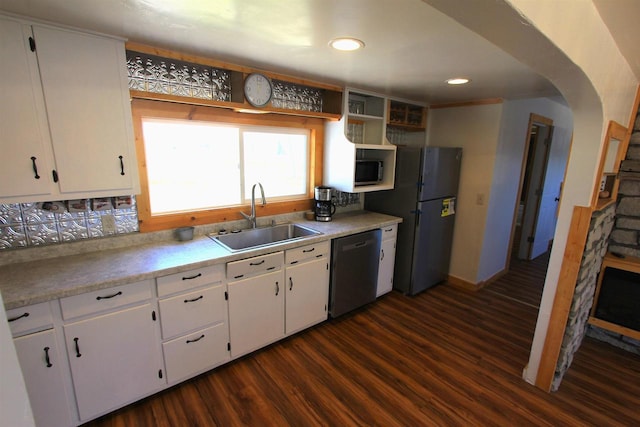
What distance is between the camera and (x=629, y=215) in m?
2.56

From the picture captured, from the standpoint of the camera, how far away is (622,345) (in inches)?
101

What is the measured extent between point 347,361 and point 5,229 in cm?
237

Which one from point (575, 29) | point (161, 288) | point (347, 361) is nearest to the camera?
point (575, 29)

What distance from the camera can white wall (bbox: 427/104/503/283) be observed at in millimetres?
3229

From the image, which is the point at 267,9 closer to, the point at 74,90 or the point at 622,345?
the point at 74,90

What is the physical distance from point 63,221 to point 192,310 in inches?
38.7

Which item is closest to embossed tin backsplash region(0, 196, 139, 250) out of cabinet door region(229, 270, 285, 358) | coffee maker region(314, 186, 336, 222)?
cabinet door region(229, 270, 285, 358)

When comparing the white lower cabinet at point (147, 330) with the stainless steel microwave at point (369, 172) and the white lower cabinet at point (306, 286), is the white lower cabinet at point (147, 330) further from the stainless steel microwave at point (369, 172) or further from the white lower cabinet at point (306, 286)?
the stainless steel microwave at point (369, 172)

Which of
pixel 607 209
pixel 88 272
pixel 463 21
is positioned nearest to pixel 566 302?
pixel 607 209

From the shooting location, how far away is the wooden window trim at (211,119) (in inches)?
81.7

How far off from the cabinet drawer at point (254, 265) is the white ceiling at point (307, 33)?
4.55 ft

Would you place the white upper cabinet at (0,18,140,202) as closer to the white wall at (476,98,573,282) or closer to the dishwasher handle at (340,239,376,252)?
the dishwasher handle at (340,239,376,252)

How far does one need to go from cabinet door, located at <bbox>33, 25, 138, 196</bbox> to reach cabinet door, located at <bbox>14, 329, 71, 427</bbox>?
0.79 m

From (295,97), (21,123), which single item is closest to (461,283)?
(295,97)
